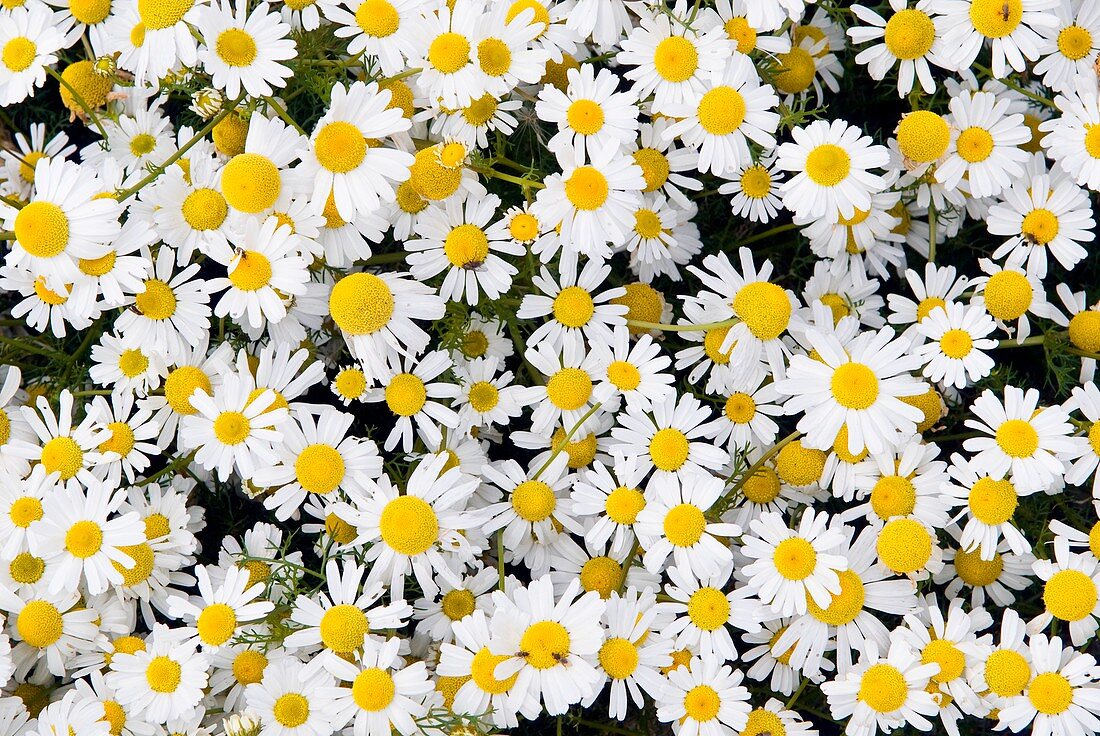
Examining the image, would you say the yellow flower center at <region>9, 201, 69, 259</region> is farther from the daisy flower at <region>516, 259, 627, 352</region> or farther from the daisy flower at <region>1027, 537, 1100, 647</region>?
the daisy flower at <region>1027, 537, 1100, 647</region>

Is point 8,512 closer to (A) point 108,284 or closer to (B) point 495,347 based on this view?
(A) point 108,284

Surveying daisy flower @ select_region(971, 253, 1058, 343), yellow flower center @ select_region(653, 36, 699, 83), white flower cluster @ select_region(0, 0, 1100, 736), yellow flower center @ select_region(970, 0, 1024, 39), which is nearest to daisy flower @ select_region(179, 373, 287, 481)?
white flower cluster @ select_region(0, 0, 1100, 736)

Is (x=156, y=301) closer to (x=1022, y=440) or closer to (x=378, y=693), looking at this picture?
(x=378, y=693)

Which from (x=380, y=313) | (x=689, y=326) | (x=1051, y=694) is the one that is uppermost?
(x=689, y=326)

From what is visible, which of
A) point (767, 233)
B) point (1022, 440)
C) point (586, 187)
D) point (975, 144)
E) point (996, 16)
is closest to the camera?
point (586, 187)

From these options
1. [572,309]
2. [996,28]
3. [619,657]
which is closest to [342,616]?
[619,657]

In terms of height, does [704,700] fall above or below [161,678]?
above
